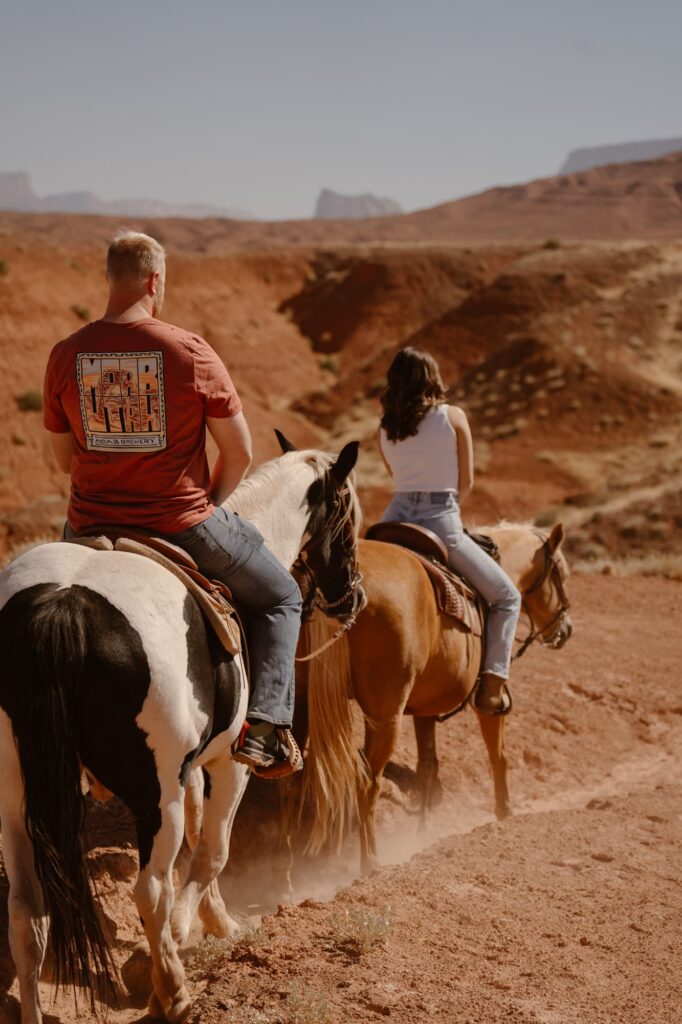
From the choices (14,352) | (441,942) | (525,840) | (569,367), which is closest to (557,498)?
(569,367)

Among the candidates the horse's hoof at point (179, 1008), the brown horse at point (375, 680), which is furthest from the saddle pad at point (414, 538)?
the horse's hoof at point (179, 1008)

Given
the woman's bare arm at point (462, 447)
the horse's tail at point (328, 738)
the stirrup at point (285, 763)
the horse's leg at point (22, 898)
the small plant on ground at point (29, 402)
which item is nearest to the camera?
the horse's leg at point (22, 898)

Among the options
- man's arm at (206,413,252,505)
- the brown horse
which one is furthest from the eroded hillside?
man's arm at (206,413,252,505)

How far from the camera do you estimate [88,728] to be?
3.33 metres

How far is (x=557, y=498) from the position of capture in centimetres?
2509

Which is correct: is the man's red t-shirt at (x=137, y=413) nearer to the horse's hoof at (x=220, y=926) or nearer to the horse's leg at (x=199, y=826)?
the horse's leg at (x=199, y=826)

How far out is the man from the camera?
367cm

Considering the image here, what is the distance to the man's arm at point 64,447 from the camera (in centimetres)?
401

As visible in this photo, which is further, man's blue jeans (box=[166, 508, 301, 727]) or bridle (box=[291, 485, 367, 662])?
bridle (box=[291, 485, 367, 662])

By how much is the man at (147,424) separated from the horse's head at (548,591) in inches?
155

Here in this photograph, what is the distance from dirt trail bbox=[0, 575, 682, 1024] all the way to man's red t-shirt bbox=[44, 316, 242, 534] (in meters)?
1.82

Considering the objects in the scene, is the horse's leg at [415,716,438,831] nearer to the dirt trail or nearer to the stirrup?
the dirt trail

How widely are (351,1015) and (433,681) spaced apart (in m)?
2.93

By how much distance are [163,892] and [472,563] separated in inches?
132
